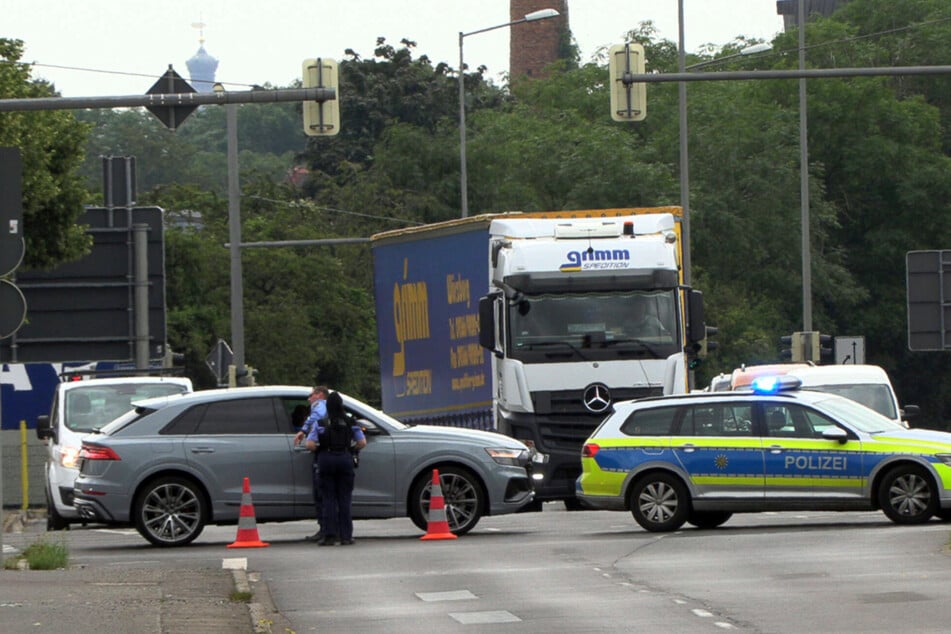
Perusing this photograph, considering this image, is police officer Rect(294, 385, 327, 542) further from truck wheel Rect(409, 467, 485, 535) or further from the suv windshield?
the suv windshield

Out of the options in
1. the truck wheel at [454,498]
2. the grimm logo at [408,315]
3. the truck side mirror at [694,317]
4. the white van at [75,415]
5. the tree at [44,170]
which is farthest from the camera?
the tree at [44,170]

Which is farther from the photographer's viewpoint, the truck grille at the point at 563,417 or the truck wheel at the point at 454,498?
the truck grille at the point at 563,417

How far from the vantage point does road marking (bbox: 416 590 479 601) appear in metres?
14.3

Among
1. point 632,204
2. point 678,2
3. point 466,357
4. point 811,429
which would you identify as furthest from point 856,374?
point 632,204

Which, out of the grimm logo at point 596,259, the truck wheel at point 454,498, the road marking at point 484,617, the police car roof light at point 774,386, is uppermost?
the grimm logo at point 596,259

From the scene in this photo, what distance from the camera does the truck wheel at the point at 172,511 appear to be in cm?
2006

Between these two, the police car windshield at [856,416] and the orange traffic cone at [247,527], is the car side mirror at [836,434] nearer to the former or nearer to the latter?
the police car windshield at [856,416]

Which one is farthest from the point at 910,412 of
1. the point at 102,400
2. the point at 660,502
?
the point at 102,400

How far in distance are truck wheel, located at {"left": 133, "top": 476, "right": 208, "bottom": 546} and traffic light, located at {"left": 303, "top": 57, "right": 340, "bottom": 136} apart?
14.6 ft

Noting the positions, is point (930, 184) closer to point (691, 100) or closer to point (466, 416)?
point (691, 100)

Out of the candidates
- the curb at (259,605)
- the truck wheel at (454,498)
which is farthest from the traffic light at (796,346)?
the curb at (259,605)

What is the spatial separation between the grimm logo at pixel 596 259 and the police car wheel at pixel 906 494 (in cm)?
500

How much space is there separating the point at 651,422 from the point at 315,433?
3680 mm

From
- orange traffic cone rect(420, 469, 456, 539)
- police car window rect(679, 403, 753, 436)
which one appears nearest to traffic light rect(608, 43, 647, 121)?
police car window rect(679, 403, 753, 436)
